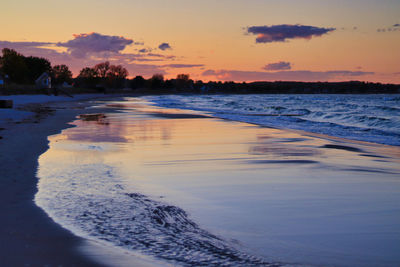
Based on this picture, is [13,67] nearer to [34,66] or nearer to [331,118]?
[34,66]

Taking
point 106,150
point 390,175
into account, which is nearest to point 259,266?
point 390,175

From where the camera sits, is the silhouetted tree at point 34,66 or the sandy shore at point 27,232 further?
the silhouetted tree at point 34,66

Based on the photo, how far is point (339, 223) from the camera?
4.86 m

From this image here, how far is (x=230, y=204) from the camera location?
5699 mm

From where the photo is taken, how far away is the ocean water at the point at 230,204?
3.96 metres

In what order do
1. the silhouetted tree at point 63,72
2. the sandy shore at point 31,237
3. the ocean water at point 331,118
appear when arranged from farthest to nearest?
the silhouetted tree at point 63,72 → the ocean water at point 331,118 → the sandy shore at point 31,237

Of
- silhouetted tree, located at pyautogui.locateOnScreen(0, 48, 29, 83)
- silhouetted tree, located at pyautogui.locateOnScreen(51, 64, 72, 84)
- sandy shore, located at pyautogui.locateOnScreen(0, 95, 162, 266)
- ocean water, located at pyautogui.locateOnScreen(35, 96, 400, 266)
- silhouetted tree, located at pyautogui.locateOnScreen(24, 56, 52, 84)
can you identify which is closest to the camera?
sandy shore, located at pyautogui.locateOnScreen(0, 95, 162, 266)

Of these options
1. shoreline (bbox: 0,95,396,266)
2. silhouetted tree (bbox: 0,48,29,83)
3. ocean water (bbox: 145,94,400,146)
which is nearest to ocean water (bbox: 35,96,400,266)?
shoreline (bbox: 0,95,396,266)

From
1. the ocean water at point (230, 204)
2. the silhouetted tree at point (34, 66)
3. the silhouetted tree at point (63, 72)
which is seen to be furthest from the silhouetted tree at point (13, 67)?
the ocean water at point (230, 204)

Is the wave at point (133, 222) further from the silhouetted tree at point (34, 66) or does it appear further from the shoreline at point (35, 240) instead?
the silhouetted tree at point (34, 66)

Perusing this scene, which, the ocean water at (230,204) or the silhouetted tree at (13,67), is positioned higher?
the silhouetted tree at (13,67)

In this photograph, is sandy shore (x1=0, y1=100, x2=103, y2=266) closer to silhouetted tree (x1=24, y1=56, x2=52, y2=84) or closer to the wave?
the wave

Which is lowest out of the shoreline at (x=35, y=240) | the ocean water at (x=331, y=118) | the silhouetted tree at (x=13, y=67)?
the shoreline at (x=35, y=240)

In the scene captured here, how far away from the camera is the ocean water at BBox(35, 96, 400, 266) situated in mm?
3957
